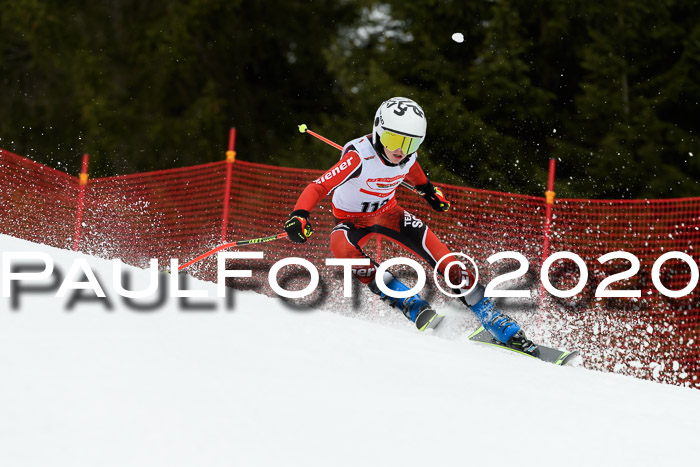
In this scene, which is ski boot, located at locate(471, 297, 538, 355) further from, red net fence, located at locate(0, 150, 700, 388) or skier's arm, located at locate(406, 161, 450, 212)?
red net fence, located at locate(0, 150, 700, 388)

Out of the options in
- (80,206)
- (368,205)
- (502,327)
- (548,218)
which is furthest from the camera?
(80,206)

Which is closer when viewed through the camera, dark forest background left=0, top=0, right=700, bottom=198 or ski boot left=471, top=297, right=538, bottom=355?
ski boot left=471, top=297, right=538, bottom=355

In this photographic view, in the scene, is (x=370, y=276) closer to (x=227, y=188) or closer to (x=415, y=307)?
(x=415, y=307)

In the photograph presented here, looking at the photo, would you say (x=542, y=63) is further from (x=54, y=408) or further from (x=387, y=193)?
(x=54, y=408)

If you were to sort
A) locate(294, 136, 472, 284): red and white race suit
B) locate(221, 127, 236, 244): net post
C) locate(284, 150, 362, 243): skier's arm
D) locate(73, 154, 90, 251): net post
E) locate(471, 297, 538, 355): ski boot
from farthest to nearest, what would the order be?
locate(73, 154, 90, 251): net post < locate(221, 127, 236, 244): net post < locate(471, 297, 538, 355): ski boot < locate(294, 136, 472, 284): red and white race suit < locate(284, 150, 362, 243): skier's arm

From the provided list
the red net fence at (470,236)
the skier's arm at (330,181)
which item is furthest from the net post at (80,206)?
the skier's arm at (330,181)

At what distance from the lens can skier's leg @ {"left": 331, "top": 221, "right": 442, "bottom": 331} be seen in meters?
6.24

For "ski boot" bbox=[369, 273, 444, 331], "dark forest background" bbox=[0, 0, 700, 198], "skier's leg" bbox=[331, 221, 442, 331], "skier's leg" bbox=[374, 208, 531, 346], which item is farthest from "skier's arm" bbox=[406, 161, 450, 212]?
"dark forest background" bbox=[0, 0, 700, 198]

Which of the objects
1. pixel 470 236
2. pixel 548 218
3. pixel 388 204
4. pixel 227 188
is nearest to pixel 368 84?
pixel 227 188

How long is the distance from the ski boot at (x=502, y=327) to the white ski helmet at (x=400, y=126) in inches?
46.2

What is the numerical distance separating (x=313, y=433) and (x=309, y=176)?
516cm

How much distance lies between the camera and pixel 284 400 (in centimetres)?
422

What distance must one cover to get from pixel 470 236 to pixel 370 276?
1.89 metres

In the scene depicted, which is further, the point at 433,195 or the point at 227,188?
the point at 227,188
